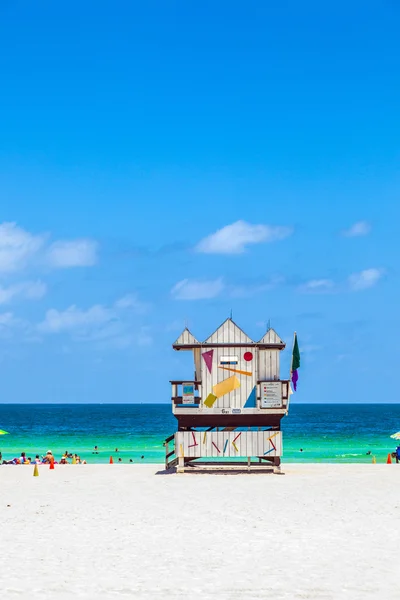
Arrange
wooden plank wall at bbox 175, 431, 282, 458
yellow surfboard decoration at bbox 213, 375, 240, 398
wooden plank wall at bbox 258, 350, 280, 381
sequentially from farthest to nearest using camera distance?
wooden plank wall at bbox 258, 350, 280, 381, wooden plank wall at bbox 175, 431, 282, 458, yellow surfboard decoration at bbox 213, 375, 240, 398

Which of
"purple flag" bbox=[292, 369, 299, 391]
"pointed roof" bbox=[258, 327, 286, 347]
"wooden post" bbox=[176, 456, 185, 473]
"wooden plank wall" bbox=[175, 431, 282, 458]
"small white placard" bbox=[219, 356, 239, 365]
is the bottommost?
"wooden post" bbox=[176, 456, 185, 473]

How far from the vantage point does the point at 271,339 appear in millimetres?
33562

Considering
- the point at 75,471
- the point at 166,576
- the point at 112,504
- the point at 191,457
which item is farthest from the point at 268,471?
the point at 166,576

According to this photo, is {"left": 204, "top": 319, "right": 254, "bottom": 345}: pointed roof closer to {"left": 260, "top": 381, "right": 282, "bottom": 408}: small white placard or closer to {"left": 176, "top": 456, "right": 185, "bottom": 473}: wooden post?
{"left": 260, "top": 381, "right": 282, "bottom": 408}: small white placard

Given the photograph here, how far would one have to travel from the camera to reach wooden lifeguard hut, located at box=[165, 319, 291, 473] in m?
33.3

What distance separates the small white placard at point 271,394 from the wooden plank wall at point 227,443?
52.5 inches

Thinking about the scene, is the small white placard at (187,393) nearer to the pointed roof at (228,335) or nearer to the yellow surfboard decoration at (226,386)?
the yellow surfboard decoration at (226,386)

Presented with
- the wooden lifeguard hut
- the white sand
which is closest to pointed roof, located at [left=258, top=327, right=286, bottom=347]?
the wooden lifeguard hut

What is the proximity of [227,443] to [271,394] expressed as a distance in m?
2.82

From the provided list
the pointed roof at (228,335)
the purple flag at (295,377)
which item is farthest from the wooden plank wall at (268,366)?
the purple flag at (295,377)

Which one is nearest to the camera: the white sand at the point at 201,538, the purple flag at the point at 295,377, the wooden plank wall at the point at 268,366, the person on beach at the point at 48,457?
the white sand at the point at 201,538

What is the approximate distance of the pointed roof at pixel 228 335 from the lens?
33438 millimetres

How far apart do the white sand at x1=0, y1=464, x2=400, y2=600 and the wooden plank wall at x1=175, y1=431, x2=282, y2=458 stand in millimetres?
2303

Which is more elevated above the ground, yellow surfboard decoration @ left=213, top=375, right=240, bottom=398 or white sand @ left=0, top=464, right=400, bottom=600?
yellow surfboard decoration @ left=213, top=375, right=240, bottom=398
